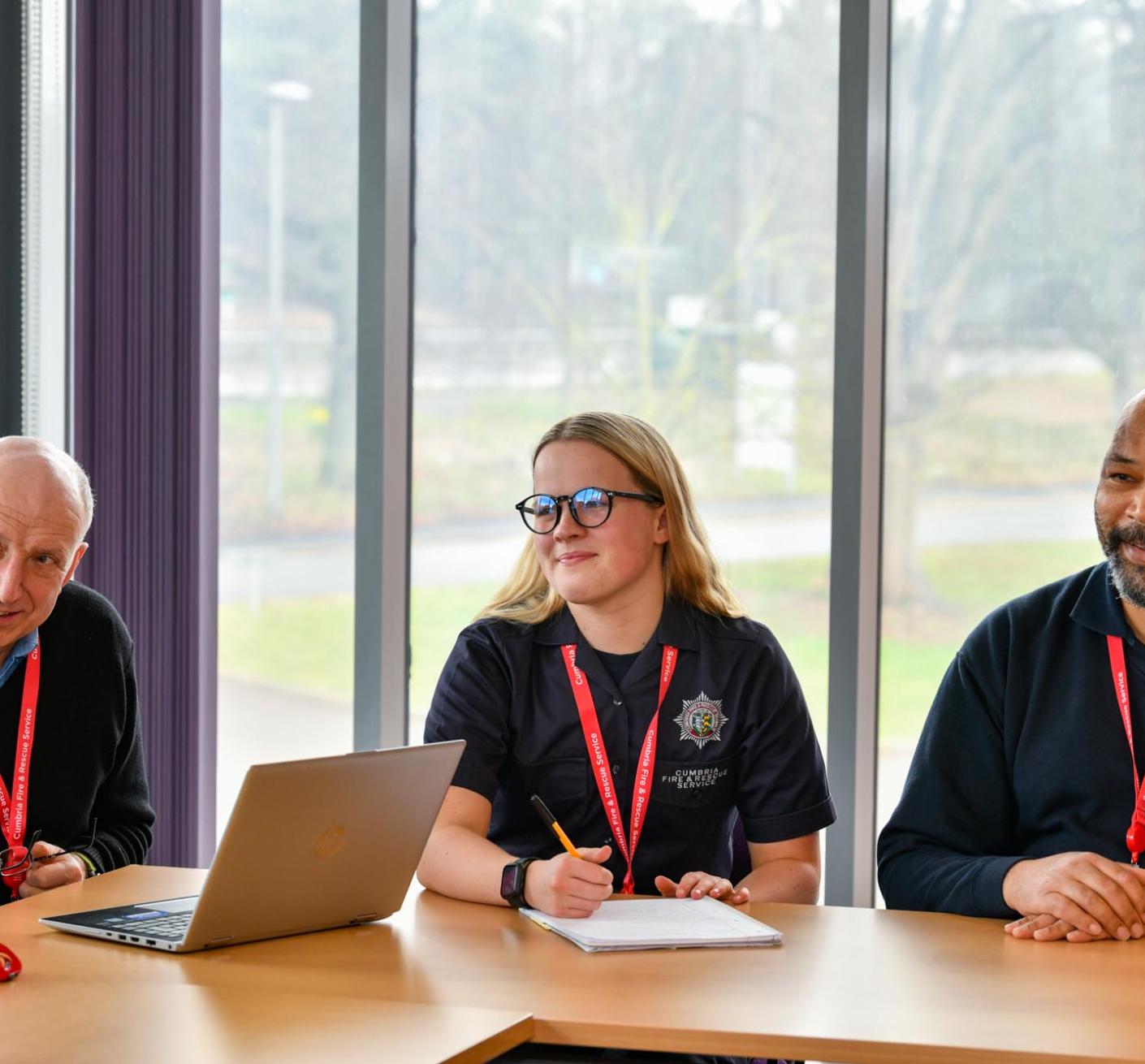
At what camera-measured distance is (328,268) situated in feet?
13.1

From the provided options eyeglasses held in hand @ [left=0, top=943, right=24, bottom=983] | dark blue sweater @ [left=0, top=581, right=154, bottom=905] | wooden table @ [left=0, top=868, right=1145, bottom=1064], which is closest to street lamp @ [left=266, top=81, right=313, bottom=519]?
dark blue sweater @ [left=0, top=581, right=154, bottom=905]

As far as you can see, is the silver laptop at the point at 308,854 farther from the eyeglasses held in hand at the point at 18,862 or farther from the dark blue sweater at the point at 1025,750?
the dark blue sweater at the point at 1025,750

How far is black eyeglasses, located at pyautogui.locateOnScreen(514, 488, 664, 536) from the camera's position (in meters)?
2.68

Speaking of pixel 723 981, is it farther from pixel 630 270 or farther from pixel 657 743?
pixel 630 270

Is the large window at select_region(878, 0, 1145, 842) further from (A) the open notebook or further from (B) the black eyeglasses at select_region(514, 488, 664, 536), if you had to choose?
(A) the open notebook

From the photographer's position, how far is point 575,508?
106 inches

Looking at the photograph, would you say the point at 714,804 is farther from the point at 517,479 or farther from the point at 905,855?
the point at 517,479

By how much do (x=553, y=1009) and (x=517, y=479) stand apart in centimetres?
237

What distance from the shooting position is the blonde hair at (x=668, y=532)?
2758 mm

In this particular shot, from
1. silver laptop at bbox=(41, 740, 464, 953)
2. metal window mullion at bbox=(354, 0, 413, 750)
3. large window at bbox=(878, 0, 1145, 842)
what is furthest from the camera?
metal window mullion at bbox=(354, 0, 413, 750)

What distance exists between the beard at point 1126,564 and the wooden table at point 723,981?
60 centimetres

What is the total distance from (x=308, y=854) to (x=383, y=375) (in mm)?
2109

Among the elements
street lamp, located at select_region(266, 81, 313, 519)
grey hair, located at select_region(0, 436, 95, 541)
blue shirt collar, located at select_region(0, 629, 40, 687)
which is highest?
street lamp, located at select_region(266, 81, 313, 519)

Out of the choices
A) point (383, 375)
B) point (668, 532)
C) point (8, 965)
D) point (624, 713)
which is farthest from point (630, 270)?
point (8, 965)
